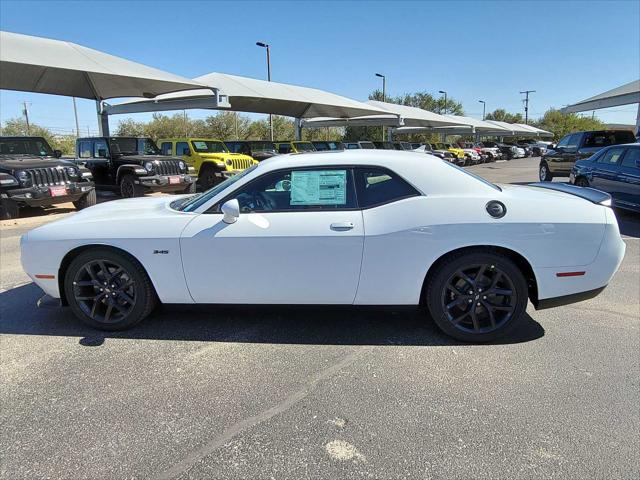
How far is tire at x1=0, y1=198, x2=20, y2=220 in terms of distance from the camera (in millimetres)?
8953

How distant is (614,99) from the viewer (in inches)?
774

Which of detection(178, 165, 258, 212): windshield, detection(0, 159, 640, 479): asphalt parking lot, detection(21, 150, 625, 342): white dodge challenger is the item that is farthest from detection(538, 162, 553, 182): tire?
detection(178, 165, 258, 212): windshield

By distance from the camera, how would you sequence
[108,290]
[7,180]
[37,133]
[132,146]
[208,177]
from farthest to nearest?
1. [37,133]
2. [208,177]
3. [132,146]
4. [7,180]
5. [108,290]

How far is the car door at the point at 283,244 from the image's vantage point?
129 inches

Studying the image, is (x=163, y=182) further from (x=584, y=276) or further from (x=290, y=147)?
(x=584, y=276)

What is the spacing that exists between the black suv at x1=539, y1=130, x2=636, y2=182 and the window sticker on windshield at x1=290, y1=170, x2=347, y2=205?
509 inches

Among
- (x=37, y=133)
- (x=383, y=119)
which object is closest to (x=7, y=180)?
(x=383, y=119)

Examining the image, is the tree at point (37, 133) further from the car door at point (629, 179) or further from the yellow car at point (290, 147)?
the car door at point (629, 179)

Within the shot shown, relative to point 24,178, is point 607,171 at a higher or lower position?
lower

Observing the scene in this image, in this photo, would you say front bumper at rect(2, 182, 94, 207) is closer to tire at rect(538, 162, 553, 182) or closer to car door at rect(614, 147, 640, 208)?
car door at rect(614, 147, 640, 208)

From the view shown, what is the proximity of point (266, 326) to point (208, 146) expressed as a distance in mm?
12954

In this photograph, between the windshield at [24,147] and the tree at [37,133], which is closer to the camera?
the windshield at [24,147]

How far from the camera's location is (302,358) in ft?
10.5

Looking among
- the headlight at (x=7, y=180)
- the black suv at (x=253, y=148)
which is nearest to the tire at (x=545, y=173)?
the black suv at (x=253, y=148)
